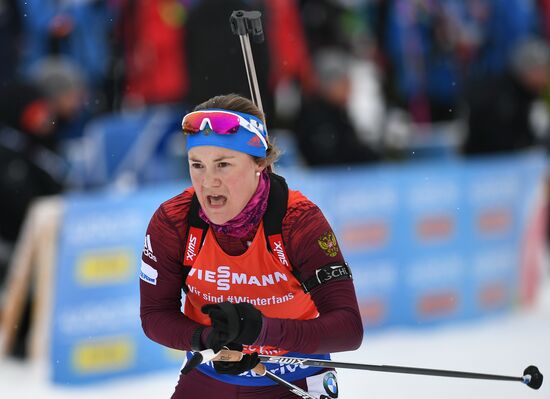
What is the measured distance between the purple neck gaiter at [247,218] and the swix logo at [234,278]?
0.37 feet

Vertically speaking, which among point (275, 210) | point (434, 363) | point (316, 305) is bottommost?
point (316, 305)

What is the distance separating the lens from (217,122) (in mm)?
3062

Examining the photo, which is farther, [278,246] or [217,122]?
[278,246]

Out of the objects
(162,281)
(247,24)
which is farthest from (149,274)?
(247,24)

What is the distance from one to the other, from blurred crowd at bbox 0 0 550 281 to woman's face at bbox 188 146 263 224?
7.37 feet

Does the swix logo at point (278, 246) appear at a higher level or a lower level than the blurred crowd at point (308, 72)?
lower

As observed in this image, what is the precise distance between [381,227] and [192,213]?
4578 millimetres

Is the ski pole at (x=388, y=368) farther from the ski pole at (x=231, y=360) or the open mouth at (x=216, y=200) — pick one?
the open mouth at (x=216, y=200)

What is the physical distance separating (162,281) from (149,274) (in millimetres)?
44

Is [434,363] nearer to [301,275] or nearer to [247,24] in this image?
[301,275]

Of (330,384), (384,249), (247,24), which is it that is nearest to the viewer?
(247,24)

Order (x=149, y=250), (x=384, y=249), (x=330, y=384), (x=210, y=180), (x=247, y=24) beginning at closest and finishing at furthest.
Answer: (x=210, y=180), (x=247, y=24), (x=149, y=250), (x=330, y=384), (x=384, y=249)

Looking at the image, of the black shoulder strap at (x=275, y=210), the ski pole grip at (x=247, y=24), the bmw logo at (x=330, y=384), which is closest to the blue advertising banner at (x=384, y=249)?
the bmw logo at (x=330, y=384)

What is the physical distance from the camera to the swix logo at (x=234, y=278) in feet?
10.6
